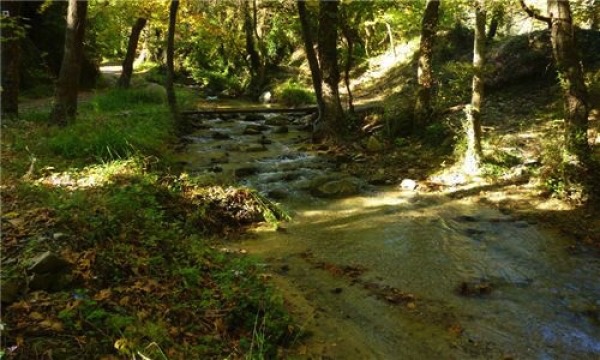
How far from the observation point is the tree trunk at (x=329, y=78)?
14750mm

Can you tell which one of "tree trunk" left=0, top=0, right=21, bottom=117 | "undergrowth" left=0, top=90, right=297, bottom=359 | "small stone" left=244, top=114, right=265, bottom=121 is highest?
"tree trunk" left=0, top=0, right=21, bottom=117

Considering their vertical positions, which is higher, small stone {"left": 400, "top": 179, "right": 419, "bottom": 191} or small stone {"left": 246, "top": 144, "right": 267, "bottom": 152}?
small stone {"left": 246, "top": 144, "right": 267, "bottom": 152}

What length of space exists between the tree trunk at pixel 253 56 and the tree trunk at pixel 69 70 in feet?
52.2

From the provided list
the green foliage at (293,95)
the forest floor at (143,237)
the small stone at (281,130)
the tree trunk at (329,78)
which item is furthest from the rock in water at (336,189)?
the green foliage at (293,95)

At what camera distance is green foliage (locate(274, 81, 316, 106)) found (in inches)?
901

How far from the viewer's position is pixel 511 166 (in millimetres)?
10375

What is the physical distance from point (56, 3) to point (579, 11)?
20.7 metres

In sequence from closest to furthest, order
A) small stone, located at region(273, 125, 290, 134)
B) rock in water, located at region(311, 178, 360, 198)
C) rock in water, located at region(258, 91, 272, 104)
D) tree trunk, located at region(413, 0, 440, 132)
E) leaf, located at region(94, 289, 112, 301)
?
1. leaf, located at region(94, 289, 112, 301)
2. rock in water, located at region(311, 178, 360, 198)
3. tree trunk, located at region(413, 0, 440, 132)
4. small stone, located at region(273, 125, 290, 134)
5. rock in water, located at region(258, 91, 272, 104)

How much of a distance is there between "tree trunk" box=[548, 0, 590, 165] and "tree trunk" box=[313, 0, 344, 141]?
6.89m

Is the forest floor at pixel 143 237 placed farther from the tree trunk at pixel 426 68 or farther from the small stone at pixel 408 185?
the tree trunk at pixel 426 68

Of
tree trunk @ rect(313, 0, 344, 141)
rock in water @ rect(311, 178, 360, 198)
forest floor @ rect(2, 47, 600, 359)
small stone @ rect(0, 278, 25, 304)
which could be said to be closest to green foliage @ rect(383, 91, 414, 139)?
tree trunk @ rect(313, 0, 344, 141)

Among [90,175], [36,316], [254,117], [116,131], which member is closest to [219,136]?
[254,117]

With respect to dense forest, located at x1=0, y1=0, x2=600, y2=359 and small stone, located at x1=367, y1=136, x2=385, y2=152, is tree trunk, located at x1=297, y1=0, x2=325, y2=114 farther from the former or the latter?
small stone, located at x1=367, y1=136, x2=385, y2=152

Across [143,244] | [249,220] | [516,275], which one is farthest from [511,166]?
[143,244]
